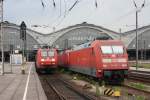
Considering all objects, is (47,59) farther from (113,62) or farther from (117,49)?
(113,62)

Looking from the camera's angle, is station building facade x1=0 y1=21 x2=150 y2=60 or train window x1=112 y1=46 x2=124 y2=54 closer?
train window x1=112 y1=46 x2=124 y2=54

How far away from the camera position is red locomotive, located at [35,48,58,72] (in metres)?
50.2

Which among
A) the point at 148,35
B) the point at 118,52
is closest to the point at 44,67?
the point at 118,52

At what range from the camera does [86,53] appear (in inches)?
1355

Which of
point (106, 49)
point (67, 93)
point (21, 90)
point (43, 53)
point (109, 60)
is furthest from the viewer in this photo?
point (43, 53)

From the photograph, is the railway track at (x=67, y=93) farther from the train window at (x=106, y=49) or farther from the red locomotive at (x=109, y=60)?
the train window at (x=106, y=49)

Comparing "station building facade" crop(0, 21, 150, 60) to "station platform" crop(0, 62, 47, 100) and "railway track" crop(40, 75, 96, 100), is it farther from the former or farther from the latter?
"railway track" crop(40, 75, 96, 100)

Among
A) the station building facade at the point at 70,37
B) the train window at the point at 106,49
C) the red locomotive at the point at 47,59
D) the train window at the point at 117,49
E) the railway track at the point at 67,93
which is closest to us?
the railway track at the point at 67,93

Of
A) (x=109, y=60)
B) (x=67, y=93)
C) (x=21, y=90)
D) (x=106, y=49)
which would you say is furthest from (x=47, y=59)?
(x=67, y=93)

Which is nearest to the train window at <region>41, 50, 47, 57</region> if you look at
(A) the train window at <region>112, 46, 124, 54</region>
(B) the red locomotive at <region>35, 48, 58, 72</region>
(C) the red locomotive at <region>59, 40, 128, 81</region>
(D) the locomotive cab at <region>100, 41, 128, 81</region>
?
(B) the red locomotive at <region>35, 48, 58, 72</region>

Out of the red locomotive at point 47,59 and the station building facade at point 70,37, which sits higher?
the station building facade at point 70,37

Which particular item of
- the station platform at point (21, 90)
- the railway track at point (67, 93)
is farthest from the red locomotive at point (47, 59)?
the railway track at point (67, 93)

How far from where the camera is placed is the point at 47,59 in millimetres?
50406

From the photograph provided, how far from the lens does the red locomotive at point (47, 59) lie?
165ft
